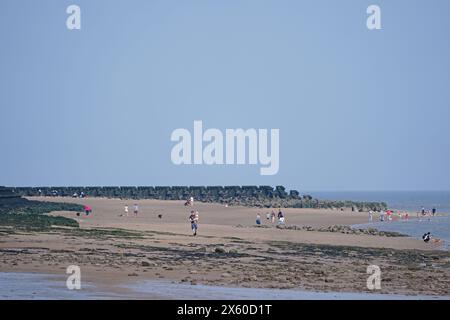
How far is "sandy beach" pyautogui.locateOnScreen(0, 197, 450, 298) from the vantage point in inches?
872

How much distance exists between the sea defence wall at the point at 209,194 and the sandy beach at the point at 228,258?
5512cm

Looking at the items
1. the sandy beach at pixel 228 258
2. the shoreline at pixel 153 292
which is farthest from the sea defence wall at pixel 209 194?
the shoreline at pixel 153 292

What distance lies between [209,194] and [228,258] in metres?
75.5

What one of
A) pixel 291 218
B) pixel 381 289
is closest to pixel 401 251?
pixel 381 289

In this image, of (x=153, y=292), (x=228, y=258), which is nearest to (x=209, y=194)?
(x=228, y=258)

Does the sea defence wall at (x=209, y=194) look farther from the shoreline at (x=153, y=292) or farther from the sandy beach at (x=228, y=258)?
the shoreline at (x=153, y=292)

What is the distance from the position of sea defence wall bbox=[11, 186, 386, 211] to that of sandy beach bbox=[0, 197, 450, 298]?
181 ft

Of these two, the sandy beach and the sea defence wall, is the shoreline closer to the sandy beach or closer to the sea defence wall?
the sandy beach

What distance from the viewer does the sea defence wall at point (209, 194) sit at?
99.3 metres

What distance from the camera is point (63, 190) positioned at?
108375 millimetres

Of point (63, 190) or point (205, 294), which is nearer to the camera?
point (205, 294)

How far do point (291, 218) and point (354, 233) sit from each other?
18.3 metres

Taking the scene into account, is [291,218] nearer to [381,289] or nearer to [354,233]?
[354,233]

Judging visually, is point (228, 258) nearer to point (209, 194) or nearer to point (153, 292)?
point (153, 292)
